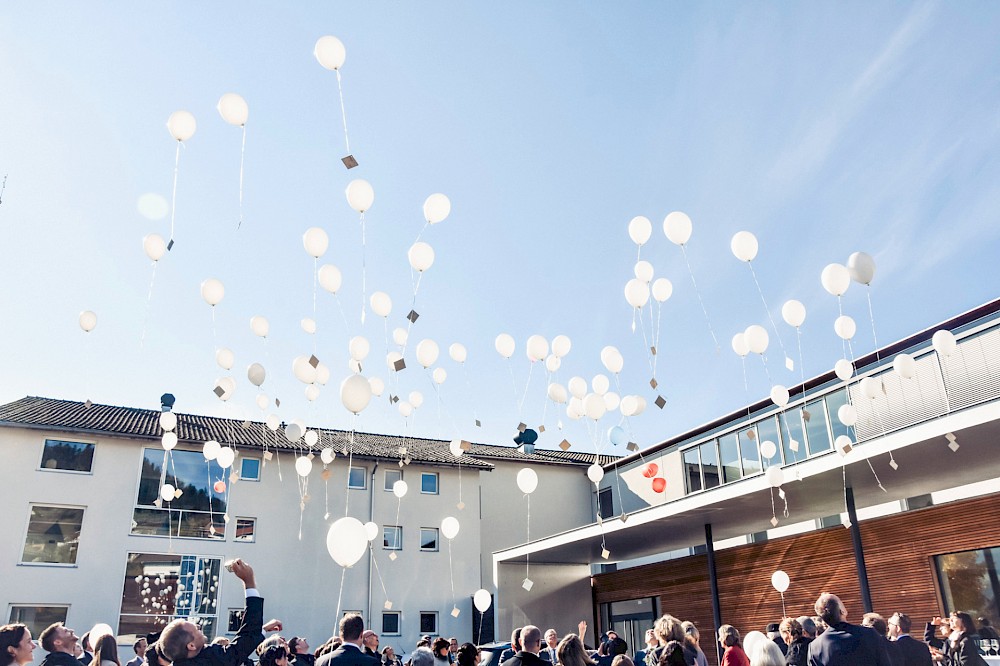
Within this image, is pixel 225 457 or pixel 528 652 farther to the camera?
pixel 225 457

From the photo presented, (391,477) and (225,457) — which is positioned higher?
(391,477)

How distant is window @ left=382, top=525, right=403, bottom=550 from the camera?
73.7 feet

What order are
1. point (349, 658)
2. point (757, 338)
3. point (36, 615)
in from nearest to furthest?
1. point (349, 658)
2. point (757, 338)
3. point (36, 615)

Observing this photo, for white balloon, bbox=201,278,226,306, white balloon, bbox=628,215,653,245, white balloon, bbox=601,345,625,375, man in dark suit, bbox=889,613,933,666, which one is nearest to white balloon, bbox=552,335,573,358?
white balloon, bbox=601,345,625,375

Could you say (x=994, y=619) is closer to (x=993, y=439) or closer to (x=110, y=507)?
(x=993, y=439)

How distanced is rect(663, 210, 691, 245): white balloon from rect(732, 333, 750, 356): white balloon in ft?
6.54

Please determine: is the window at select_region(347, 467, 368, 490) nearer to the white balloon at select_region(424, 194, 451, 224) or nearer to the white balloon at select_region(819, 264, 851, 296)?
the white balloon at select_region(424, 194, 451, 224)

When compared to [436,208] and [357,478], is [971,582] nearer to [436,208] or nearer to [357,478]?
[436,208]

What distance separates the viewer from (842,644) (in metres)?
4.80

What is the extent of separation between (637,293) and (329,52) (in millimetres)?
5461

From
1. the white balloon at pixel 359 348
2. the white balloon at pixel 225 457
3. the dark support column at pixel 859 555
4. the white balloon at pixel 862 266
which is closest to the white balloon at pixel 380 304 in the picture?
the white balloon at pixel 359 348

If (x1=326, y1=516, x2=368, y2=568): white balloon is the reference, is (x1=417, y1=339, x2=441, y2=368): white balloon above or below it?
above

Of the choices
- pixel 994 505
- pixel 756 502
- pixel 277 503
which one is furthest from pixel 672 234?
pixel 277 503

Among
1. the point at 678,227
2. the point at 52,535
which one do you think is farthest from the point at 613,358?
the point at 52,535
